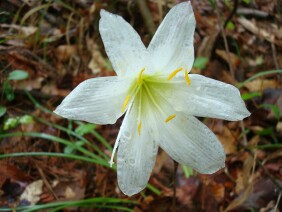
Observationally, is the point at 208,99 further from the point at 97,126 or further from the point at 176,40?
the point at 97,126

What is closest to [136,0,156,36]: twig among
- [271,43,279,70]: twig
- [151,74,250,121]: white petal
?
[271,43,279,70]: twig

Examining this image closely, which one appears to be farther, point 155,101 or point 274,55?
point 274,55

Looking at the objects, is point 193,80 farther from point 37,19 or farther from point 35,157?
point 37,19

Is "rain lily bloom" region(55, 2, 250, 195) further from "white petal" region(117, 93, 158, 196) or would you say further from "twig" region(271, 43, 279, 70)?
"twig" region(271, 43, 279, 70)

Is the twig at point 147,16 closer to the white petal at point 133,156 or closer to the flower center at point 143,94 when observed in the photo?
the flower center at point 143,94

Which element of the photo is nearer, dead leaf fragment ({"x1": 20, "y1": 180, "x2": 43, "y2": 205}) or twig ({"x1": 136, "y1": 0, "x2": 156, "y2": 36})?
dead leaf fragment ({"x1": 20, "y1": 180, "x2": 43, "y2": 205})

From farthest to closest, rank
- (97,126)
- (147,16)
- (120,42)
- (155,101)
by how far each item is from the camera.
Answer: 1. (147,16)
2. (97,126)
3. (155,101)
4. (120,42)

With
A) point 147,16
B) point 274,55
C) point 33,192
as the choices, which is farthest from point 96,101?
point 274,55

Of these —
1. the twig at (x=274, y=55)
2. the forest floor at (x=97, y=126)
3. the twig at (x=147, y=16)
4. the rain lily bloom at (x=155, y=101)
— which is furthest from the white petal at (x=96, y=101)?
the twig at (x=274, y=55)
